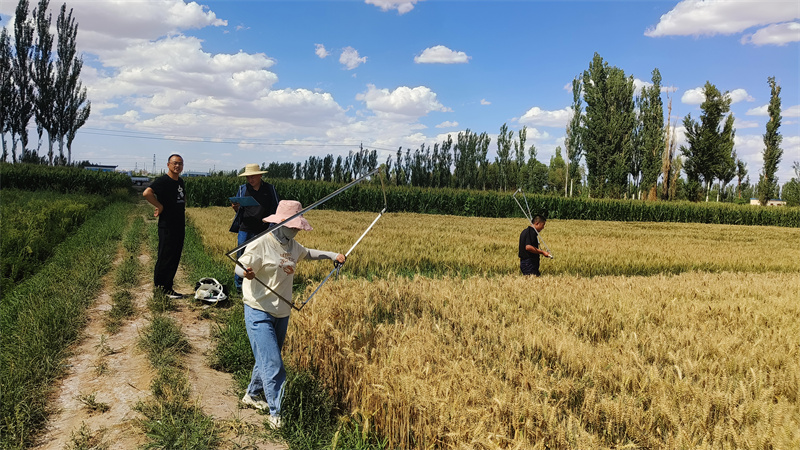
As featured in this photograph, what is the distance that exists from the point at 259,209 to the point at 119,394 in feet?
11.4

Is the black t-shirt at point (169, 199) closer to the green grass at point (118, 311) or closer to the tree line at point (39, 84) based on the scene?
the green grass at point (118, 311)

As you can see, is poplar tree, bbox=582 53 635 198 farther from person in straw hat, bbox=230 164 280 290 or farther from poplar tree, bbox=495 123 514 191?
person in straw hat, bbox=230 164 280 290

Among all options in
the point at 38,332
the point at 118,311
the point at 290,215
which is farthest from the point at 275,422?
the point at 118,311

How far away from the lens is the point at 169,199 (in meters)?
8.43

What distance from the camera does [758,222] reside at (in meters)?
46.9

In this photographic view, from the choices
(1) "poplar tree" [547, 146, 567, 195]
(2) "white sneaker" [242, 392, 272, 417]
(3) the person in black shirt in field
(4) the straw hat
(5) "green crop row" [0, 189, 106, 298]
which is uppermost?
(1) "poplar tree" [547, 146, 567, 195]

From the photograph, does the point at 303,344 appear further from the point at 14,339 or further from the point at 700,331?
the point at 700,331

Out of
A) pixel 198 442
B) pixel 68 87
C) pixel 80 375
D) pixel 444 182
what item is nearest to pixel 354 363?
pixel 198 442

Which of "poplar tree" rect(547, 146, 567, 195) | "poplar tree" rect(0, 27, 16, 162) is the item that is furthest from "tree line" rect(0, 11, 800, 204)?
"poplar tree" rect(547, 146, 567, 195)

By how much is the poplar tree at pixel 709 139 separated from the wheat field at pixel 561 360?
2284 inches

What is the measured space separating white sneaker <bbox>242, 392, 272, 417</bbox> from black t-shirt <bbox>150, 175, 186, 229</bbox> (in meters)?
4.71

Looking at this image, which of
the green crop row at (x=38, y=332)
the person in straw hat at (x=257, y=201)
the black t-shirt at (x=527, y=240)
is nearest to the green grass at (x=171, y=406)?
the green crop row at (x=38, y=332)

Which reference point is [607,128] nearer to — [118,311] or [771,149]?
[771,149]

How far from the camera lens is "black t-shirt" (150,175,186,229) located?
8.29 meters
